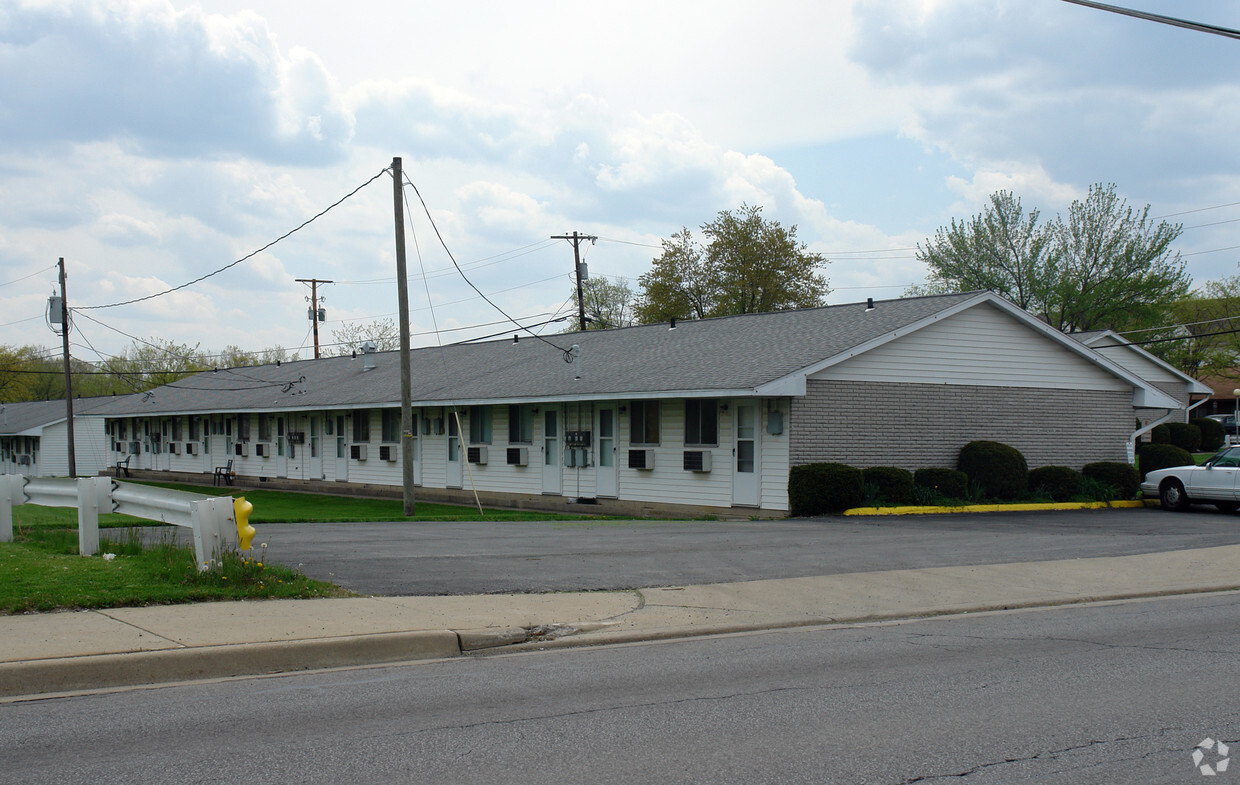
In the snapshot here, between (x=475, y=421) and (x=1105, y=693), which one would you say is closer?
(x=1105, y=693)

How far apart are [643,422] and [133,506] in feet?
47.7

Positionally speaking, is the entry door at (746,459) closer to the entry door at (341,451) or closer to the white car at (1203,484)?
the white car at (1203,484)

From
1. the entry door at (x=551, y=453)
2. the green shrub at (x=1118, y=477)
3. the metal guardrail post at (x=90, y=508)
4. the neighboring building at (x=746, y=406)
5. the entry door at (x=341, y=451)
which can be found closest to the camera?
the metal guardrail post at (x=90, y=508)

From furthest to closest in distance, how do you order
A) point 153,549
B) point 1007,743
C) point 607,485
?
point 607,485 → point 153,549 → point 1007,743

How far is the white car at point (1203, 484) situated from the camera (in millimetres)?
22516

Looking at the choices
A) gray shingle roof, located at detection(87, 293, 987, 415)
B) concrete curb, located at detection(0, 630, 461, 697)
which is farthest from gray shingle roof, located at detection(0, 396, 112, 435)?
concrete curb, located at detection(0, 630, 461, 697)

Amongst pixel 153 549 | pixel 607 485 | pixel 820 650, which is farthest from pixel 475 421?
pixel 820 650

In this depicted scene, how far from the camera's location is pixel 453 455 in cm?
3070

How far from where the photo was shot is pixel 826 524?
19672mm

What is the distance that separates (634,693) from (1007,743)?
2439 mm

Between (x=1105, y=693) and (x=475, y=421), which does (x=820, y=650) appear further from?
(x=475, y=421)

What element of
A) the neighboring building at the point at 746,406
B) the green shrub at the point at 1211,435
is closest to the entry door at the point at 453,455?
the neighboring building at the point at 746,406

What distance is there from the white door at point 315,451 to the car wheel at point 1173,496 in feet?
85.5

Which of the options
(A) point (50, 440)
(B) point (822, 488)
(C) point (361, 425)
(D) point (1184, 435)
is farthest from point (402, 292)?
(A) point (50, 440)
